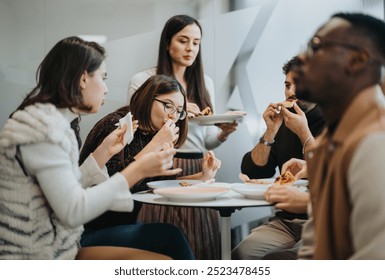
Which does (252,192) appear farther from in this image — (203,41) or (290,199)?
(203,41)

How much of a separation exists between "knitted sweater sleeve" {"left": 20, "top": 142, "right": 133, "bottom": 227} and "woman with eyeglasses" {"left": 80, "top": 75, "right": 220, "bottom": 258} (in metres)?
0.47

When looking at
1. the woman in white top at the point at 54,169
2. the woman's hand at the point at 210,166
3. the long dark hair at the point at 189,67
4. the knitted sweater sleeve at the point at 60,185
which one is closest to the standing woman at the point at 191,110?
the long dark hair at the point at 189,67

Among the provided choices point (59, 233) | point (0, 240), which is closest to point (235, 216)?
point (59, 233)

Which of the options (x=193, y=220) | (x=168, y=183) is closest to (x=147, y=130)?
(x=168, y=183)

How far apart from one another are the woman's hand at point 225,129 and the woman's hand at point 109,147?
1.49 ft

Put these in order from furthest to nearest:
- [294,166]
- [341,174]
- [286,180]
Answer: [294,166] < [286,180] < [341,174]

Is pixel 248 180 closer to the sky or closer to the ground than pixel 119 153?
closer to the ground

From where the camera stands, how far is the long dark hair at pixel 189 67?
1895mm

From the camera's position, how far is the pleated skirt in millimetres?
1861

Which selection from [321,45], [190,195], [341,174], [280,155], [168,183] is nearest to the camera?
[341,174]

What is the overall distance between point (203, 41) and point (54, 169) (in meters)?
1.03

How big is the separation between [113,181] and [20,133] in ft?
0.86

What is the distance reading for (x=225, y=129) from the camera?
194 cm

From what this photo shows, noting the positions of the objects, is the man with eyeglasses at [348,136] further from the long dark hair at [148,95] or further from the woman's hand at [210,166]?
the long dark hair at [148,95]
